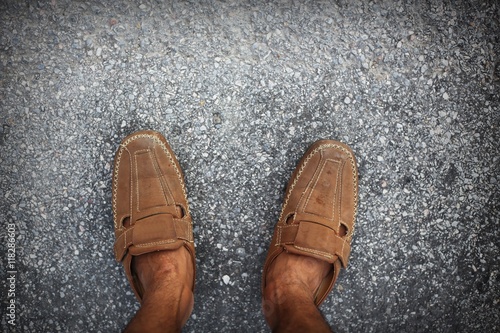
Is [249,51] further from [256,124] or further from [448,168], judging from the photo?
[448,168]

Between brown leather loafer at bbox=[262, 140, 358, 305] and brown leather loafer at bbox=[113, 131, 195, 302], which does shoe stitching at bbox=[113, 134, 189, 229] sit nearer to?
brown leather loafer at bbox=[113, 131, 195, 302]

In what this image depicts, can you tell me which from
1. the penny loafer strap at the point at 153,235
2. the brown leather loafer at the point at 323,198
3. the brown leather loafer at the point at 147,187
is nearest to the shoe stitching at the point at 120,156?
the brown leather loafer at the point at 147,187

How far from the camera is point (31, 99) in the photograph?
2.07 meters

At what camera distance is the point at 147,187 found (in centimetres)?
200

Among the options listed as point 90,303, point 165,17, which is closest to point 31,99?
point 165,17

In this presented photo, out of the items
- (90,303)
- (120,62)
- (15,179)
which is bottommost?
(90,303)

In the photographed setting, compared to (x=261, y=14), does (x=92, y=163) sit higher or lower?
lower

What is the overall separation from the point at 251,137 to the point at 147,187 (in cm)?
61

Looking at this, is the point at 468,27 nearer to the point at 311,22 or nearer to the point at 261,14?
the point at 311,22

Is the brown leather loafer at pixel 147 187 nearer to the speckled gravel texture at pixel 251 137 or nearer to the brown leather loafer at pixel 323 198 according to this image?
the speckled gravel texture at pixel 251 137

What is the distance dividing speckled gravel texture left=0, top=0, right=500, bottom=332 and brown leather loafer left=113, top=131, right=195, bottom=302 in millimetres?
89

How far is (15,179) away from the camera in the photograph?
2.08m

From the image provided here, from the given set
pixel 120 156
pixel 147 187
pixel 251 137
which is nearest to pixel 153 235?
Result: pixel 147 187

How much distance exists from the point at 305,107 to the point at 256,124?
0.28 metres
